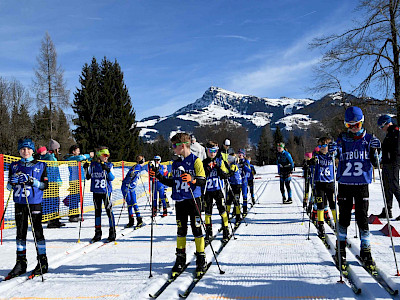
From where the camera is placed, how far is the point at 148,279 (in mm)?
4461

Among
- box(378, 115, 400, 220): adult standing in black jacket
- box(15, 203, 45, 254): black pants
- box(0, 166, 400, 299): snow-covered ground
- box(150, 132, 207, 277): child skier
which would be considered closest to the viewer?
box(0, 166, 400, 299): snow-covered ground

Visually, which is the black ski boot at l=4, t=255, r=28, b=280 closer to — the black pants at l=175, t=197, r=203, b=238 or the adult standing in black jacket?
the black pants at l=175, t=197, r=203, b=238

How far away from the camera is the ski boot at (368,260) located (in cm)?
442

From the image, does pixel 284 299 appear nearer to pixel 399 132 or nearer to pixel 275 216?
pixel 399 132

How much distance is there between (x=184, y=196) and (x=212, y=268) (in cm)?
119

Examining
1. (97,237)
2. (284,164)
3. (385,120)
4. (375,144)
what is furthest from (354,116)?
(284,164)

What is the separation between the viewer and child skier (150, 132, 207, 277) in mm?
4730

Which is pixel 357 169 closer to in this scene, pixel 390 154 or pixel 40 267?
pixel 390 154

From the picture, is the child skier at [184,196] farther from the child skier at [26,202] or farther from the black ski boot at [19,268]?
the black ski boot at [19,268]

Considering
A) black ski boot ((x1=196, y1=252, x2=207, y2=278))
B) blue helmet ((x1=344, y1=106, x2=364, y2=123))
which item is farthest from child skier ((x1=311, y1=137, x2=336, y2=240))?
black ski boot ((x1=196, y1=252, x2=207, y2=278))

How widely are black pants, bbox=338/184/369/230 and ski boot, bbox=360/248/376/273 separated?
328 mm

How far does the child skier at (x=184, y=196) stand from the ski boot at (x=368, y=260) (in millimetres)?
2325

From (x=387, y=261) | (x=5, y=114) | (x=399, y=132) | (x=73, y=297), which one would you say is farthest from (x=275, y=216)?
(x=5, y=114)

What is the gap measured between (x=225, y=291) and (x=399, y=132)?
5215 millimetres
